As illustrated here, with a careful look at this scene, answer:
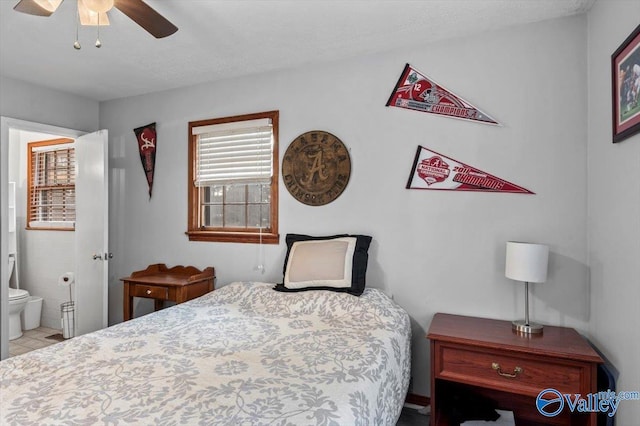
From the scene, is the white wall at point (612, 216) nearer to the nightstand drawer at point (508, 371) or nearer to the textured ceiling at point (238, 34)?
the nightstand drawer at point (508, 371)

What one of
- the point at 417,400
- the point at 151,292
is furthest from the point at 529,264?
the point at 151,292

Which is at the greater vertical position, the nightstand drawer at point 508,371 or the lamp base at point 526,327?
the lamp base at point 526,327

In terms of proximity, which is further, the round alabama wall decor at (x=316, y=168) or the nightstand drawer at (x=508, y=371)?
the round alabama wall decor at (x=316, y=168)

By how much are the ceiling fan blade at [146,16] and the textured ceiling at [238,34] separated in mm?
197

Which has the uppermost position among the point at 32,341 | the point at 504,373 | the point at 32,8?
the point at 32,8

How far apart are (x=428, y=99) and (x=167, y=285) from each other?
2424 mm

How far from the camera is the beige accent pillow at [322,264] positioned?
8.43 feet

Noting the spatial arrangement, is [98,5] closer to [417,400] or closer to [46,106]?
[46,106]

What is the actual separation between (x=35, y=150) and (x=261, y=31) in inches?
146

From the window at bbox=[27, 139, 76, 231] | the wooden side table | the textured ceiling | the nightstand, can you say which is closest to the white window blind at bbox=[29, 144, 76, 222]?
the window at bbox=[27, 139, 76, 231]

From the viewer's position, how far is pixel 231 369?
5.28ft

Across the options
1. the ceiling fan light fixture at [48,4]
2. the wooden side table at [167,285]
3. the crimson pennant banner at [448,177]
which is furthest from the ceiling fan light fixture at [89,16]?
the crimson pennant banner at [448,177]

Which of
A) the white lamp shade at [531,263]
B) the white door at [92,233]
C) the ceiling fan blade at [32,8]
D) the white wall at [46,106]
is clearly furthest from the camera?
the white door at [92,233]

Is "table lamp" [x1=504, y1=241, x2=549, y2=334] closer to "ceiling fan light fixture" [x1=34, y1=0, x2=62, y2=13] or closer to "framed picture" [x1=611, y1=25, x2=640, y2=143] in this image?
"framed picture" [x1=611, y1=25, x2=640, y2=143]
